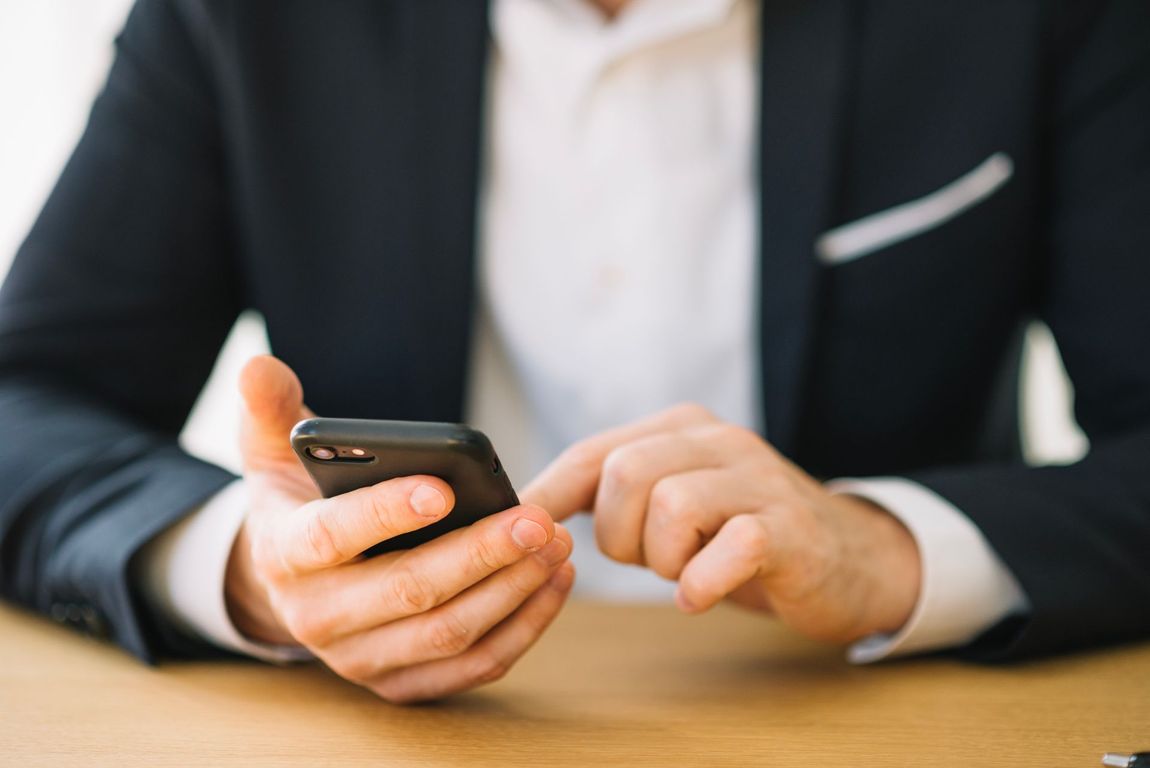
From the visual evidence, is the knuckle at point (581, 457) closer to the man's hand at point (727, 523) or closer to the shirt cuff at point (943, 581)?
the man's hand at point (727, 523)

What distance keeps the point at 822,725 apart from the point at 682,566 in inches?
4.4

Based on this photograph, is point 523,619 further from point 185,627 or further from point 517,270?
point 517,270

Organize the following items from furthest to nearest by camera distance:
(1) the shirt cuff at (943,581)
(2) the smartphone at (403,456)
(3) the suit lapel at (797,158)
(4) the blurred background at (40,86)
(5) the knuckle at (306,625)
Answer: (4) the blurred background at (40,86) → (3) the suit lapel at (797,158) → (1) the shirt cuff at (943,581) → (5) the knuckle at (306,625) → (2) the smartphone at (403,456)

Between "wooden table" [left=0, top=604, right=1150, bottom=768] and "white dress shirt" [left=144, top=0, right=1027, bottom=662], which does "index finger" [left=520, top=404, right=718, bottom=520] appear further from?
"white dress shirt" [left=144, top=0, right=1027, bottom=662]

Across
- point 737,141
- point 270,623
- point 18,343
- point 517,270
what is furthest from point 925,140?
point 18,343

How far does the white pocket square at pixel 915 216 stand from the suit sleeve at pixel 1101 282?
79mm

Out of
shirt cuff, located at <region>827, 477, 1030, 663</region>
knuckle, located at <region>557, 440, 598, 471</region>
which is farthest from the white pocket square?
knuckle, located at <region>557, 440, 598, 471</region>

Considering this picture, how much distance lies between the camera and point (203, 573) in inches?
24.5

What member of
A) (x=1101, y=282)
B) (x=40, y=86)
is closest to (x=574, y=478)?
(x=1101, y=282)

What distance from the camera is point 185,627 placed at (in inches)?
25.6

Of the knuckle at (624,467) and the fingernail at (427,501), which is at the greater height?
the fingernail at (427,501)

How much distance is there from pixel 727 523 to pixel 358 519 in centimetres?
21

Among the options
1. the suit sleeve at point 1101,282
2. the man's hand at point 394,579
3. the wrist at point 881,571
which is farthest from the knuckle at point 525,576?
the suit sleeve at point 1101,282

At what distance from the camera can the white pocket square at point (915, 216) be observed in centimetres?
88
